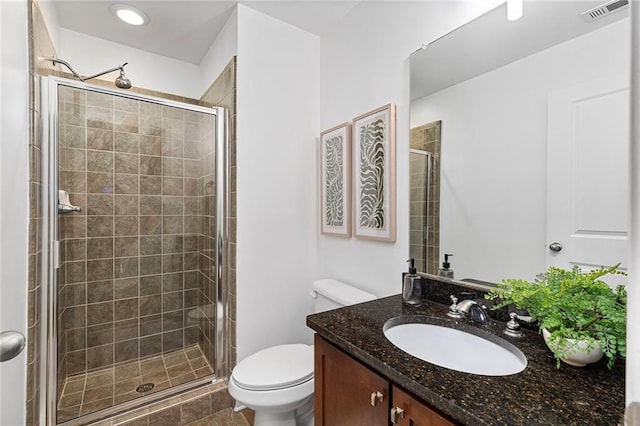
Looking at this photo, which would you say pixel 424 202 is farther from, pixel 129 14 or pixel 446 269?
pixel 129 14

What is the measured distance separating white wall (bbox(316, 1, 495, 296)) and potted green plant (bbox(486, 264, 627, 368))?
2.07ft

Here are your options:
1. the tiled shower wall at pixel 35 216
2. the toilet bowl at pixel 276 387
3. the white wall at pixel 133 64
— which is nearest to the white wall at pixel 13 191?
the tiled shower wall at pixel 35 216

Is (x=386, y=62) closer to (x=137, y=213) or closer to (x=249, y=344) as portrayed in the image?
(x=249, y=344)

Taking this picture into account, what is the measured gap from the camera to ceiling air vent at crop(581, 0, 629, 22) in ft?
2.77

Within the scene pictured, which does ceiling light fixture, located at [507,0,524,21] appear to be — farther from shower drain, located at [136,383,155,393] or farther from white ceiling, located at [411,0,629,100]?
shower drain, located at [136,383,155,393]

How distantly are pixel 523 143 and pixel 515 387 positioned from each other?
0.78 metres

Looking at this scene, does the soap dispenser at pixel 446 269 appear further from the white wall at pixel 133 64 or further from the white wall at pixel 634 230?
the white wall at pixel 133 64

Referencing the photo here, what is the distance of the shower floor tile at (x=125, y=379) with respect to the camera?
5.66 feet

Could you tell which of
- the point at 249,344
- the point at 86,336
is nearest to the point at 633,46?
the point at 249,344

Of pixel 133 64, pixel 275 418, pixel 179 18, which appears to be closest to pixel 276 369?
pixel 275 418

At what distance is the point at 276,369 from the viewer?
1.47 metres

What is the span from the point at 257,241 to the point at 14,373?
114cm

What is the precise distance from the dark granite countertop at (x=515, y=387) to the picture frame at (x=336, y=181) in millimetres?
942

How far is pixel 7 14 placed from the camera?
0.95 meters
